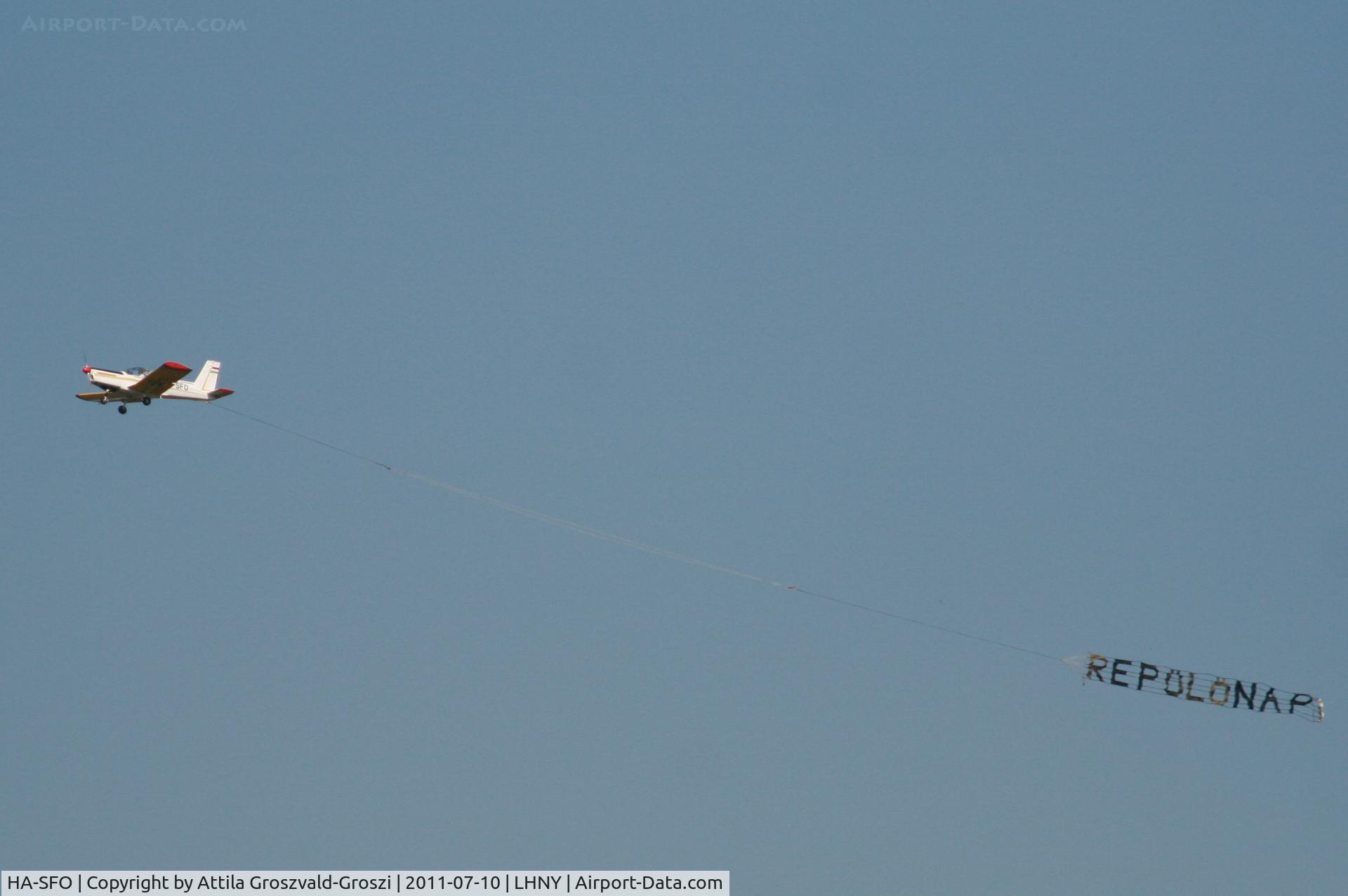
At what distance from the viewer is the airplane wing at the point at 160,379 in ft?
180

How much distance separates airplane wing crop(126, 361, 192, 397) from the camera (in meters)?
54.9

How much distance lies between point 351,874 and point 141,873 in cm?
600

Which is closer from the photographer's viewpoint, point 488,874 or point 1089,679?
point 488,874

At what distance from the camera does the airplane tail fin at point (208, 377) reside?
2302 inches

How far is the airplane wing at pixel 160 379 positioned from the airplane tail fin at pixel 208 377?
2.22 meters

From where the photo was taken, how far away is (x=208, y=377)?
5897 centimetres

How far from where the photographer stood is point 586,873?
49.3 meters

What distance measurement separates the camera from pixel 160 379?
182ft

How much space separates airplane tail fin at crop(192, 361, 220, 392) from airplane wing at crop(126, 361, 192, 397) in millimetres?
2220

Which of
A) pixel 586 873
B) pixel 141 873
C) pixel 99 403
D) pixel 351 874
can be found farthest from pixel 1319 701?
pixel 99 403

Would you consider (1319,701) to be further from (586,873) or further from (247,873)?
(247,873)

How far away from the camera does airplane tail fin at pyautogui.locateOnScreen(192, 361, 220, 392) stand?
192ft

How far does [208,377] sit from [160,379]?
11.4 feet

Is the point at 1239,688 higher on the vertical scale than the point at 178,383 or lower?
lower
